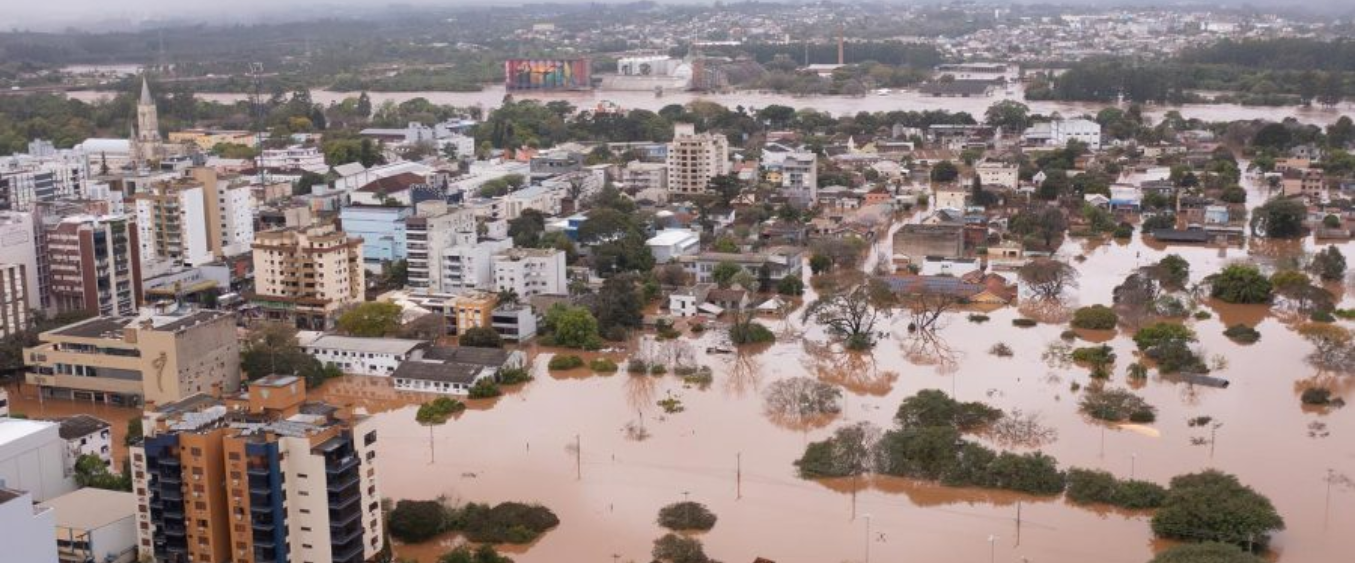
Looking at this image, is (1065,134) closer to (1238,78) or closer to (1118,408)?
(1238,78)

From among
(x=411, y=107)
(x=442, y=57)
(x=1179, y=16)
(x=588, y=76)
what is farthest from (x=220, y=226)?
(x=1179, y=16)

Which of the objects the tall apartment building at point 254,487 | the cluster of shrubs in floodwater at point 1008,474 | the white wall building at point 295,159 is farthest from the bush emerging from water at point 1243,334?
the white wall building at point 295,159

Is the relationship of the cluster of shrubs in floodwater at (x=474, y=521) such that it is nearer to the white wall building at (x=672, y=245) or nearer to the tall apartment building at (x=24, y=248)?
the tall apartment building at (x=24, y=248)

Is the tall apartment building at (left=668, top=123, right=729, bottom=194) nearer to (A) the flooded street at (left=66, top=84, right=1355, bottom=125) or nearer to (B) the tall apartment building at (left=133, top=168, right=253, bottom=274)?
(B) the tall apartment building at (left=133, top=168, right=253, bottom=274)

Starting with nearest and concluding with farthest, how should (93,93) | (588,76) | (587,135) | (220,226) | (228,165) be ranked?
1. (220,226)
2. (228,165)
3. (587,135)
4. (93,93)
5. (588,76)

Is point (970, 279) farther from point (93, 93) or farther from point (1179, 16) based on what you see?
point (1179, 16)

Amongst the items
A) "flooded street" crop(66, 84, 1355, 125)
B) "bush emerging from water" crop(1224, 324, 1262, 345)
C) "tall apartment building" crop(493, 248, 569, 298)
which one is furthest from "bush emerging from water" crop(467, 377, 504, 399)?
"flooded street" crop(66, 84, 1355, 125)

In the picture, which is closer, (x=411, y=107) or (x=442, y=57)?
(x=411, y=107)
